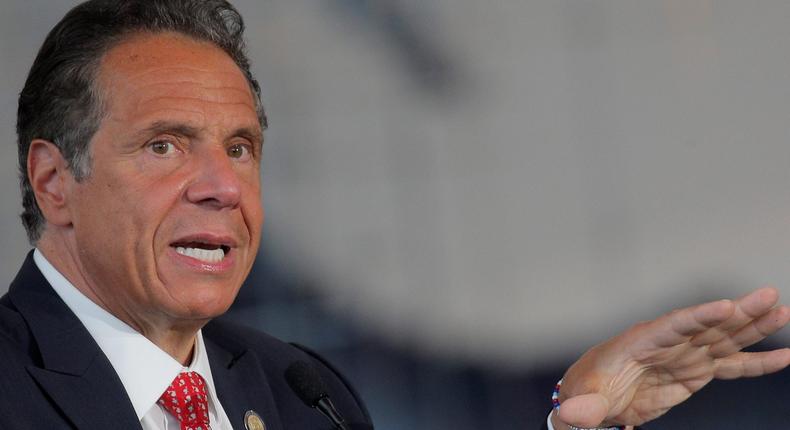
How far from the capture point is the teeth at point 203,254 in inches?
70.8

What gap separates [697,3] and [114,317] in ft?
6.26

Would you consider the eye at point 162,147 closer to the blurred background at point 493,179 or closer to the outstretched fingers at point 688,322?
the outstretched fingers at point 688,322

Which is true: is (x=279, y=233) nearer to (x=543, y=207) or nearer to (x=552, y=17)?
(x=543, y=207)

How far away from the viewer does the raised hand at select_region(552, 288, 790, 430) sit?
1640 mm

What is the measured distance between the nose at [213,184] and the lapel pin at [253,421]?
1.27ft

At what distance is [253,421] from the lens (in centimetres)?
193

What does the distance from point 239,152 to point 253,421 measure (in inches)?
18.7

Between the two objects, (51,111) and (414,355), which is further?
(414,355)

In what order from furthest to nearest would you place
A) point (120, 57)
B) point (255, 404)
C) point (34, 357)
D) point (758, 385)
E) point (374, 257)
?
point (374, 257) < point (758, 385) < point (255, 404) < point (120, 57) < point (34, 357)

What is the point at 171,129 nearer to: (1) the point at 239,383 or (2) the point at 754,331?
(1) the point at 239,383

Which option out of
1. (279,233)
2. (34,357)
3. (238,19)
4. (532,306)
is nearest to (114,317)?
(34,357)

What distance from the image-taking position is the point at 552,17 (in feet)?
10.1

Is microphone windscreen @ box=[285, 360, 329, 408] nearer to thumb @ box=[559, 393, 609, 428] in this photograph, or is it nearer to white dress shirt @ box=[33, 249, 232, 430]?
white dress shirt @ box=[33, 249, 232, 430]

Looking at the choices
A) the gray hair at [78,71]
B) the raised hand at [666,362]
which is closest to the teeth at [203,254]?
the gray hair at [78,71]
